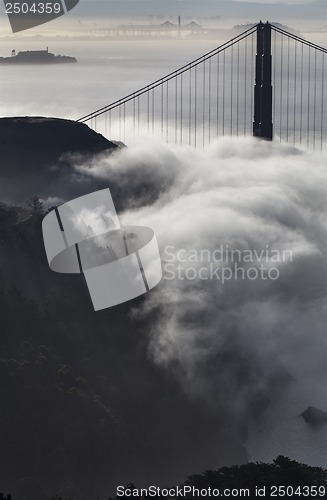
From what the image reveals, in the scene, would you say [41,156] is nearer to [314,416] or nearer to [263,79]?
[263,79]

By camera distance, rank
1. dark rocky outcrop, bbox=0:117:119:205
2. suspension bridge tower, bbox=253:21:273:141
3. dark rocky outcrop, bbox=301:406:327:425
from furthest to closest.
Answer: dark rocky outcrop, bbox=0:117:119:205 < dark rocky outcrop, bbox=301:406:327:425 < suspension bridge tower, bbox=253:21:273:141

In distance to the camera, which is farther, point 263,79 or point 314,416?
point 314,416

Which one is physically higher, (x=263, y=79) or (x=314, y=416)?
(x=263, y=79)

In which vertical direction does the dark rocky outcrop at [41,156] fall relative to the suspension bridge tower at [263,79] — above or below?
below

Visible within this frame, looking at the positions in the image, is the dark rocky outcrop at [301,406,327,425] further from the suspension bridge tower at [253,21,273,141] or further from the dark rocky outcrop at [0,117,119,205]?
the dark rocky outcrop at [0,117,119,205]

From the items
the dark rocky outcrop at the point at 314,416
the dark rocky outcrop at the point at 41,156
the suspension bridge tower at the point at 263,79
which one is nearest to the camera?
the suspension bridge tower at the point at 263,79

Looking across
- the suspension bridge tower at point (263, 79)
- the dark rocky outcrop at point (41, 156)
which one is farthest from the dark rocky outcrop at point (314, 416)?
the dark rocky outcrop at point (41, 156)

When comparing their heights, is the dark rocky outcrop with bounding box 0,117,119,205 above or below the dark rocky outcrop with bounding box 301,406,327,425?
above

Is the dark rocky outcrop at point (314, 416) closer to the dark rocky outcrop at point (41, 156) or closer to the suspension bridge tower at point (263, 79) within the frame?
the suspension bridge tower at point (263, 79)

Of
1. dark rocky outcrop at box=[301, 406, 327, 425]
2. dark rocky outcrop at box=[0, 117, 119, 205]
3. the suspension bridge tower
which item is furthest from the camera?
dark rocky outcrop at box=[0, 117, 119, 205]

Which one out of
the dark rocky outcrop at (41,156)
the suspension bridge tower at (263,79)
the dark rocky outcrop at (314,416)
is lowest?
the dark rocky outcrop at (314,416)

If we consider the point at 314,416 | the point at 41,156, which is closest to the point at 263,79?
the point at 314,416

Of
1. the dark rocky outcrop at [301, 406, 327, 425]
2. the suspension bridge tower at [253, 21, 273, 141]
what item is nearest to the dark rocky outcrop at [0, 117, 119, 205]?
the suspension bridge tower at [253, 21, 273, 141]

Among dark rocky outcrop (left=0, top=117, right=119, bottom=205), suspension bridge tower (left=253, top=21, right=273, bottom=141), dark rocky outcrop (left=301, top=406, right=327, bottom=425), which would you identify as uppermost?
suspension bridge tower (left=253, top=21, right=273, bottom=141)
